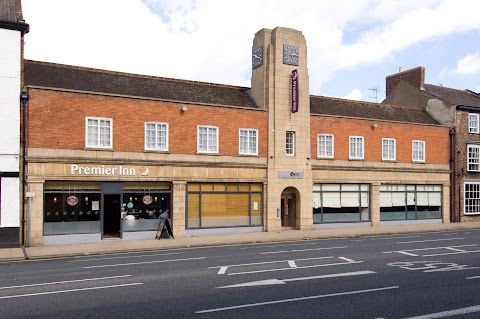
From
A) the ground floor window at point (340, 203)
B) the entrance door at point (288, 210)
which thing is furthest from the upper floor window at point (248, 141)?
the ground floor window at point (340, 203)

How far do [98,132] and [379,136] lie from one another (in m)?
19.8

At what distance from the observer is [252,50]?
3269 cm

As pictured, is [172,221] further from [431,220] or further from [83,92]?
[431,220]

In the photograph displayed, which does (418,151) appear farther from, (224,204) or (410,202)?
(224,204)

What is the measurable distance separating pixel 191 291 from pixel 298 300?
282cm

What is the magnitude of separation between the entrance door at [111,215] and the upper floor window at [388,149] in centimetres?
1920

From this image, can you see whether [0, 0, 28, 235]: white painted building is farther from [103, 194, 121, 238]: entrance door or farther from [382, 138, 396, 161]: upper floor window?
[382, 138, 396, 161]: upper floor window

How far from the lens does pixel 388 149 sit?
116ft

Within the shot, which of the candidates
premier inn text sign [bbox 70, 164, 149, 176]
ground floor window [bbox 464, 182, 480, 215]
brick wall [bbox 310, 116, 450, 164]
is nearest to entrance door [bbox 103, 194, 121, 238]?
premier inn text sign [bbox 70, 164, 149, 176]

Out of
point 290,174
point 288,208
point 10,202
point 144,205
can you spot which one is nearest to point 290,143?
point 290,174

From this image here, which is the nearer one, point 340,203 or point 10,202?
point 10,202

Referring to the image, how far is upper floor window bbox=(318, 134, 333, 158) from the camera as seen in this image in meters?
32.4

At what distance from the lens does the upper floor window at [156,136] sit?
26.8m

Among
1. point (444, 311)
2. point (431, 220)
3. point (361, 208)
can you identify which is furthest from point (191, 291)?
point (431, 220)
